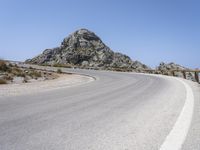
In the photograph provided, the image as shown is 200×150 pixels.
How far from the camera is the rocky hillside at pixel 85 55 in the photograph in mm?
87062

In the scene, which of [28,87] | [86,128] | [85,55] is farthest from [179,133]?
[85,55]

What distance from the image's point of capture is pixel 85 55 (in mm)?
93188

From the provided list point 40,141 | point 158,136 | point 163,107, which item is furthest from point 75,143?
point 163,107

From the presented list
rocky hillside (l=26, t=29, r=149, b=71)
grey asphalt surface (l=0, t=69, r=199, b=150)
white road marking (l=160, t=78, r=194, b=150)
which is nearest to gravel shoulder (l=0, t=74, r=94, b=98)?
grey asphalt surface (l=0, t=69, r=199, b=150)

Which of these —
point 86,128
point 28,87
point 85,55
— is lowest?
point 28,87

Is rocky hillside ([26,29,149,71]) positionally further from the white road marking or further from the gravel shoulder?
the white road marking

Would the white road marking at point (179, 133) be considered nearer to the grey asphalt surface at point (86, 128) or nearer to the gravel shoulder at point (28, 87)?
the grey asphalt surface at point (86, 128)

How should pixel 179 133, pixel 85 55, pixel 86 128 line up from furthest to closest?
pixel 85 55
pixel 86 128
pixel 179 133

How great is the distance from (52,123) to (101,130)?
117 cm

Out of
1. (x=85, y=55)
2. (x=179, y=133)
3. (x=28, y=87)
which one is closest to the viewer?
(x=179, y=133)

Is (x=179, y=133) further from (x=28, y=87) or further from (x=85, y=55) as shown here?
(x=85, y=55)

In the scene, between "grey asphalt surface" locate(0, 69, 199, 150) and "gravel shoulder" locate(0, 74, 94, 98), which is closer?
"grey asphalt surface" locate(0, 69, 199, 150)

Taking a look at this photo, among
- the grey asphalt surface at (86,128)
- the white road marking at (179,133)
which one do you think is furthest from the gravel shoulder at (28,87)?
the white road marking at (179,133)

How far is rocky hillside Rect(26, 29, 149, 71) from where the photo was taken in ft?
286
